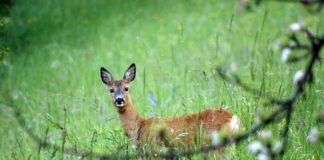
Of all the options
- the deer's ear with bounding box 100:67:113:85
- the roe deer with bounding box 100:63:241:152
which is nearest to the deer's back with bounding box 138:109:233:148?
the roe deer with bounding box 100:63:241:152

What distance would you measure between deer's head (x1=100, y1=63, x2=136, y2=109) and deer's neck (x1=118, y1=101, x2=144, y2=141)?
6 centimetres

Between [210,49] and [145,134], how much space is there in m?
6.31

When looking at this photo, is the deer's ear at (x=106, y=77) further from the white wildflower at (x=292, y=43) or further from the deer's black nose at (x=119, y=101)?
the white wildflower at (x=292, y=43)

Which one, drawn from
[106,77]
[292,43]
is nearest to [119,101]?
[106,77]

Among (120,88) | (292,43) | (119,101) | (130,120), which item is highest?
(292,43)

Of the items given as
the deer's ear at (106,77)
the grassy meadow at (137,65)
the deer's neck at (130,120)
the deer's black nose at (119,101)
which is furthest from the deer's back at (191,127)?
the deer's ear at (106,77)

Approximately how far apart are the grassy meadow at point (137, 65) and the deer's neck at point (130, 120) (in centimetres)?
10

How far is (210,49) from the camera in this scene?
41.0 feet

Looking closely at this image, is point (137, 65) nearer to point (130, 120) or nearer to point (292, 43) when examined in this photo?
point (130, 120)

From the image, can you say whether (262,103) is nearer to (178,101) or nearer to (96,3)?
Result: (178,101)

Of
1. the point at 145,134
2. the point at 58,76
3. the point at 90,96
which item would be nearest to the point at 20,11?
the point at 58,76

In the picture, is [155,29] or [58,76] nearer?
[58,76]

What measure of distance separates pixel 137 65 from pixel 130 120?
17.2ft

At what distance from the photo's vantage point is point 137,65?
11984 millimetres
